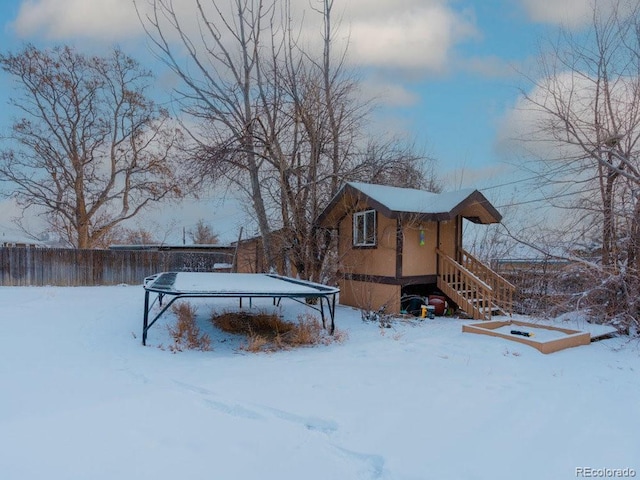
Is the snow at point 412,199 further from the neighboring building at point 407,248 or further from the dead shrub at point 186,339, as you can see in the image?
the dead shrub at point 186,339

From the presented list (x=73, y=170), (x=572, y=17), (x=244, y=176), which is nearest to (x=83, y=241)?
(x=73, y=170)

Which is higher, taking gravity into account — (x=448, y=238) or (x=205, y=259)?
(x=448, y=238)

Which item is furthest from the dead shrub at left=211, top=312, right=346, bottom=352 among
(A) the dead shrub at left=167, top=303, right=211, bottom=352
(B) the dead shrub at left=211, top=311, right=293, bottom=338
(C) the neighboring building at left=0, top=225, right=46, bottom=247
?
(C) the neighboring building at left=0, top=225, right=46, bottom=247

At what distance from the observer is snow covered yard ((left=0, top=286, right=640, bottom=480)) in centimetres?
258

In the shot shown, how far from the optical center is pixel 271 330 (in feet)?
24.3

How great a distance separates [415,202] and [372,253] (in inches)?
61.9

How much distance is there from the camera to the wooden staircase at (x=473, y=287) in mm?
8742

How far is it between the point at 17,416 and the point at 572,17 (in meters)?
10.1

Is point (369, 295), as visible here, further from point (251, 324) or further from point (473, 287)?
point (251, 324)

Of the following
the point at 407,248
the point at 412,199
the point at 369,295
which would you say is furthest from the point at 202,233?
the point at 407,248

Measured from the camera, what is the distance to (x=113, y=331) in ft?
22.1

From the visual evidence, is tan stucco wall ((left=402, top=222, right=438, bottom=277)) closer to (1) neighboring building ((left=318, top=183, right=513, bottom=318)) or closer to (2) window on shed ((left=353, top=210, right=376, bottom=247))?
(1) neighboring building ((left=318, top=183, right=513, bottom=318))

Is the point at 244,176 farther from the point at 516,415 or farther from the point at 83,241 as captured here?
the point at 83,241

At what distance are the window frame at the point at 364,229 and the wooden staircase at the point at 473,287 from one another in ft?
5.20
